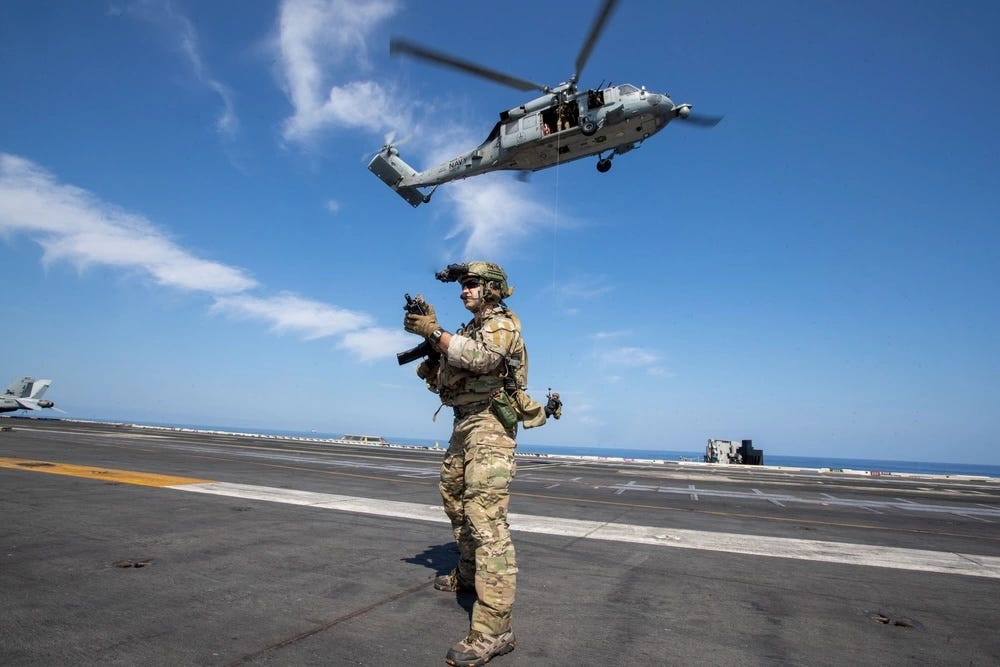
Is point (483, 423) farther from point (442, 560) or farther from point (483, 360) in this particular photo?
point (442, 560)

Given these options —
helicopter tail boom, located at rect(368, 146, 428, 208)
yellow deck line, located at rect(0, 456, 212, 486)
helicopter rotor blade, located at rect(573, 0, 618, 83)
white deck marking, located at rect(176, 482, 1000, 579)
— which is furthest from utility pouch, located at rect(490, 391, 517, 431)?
helicopter tail boom, located at rect(368, 146, 428, 208)

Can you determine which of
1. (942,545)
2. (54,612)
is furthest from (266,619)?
(942,545)

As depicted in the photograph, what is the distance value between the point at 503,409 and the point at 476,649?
150cm

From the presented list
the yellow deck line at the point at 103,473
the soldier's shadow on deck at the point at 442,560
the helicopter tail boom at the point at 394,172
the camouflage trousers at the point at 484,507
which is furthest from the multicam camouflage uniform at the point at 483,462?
→ the helicopter tail boom at the point at 394,172

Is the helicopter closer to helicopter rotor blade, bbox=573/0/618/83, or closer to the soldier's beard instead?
helicopter rotor blade, bbox=573/0/618/83

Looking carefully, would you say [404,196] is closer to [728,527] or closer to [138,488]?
[138,488]

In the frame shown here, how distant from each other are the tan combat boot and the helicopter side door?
792 inches

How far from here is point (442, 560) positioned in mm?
4766

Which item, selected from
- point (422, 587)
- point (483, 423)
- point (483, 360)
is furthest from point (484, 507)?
point (422, 587)

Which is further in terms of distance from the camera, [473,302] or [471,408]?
[473,302]

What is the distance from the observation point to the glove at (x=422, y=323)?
349 centimetres

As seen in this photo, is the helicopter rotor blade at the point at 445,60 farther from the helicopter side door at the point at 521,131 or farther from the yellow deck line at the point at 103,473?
the yellow deck line at the point at 103,473

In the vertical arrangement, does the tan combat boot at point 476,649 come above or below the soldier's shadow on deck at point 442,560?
above

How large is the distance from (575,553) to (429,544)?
1583mm
